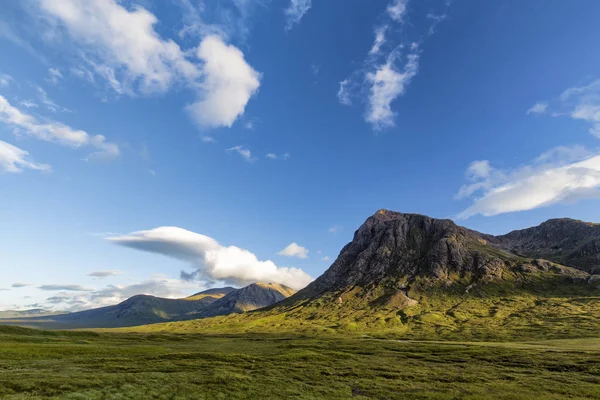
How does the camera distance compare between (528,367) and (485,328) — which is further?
(485,328)

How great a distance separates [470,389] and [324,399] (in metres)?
26.1

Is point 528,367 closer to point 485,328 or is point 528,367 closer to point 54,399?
point 54,399

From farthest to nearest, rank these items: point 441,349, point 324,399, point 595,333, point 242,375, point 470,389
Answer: point 595,333, point 441,349, point 242,375, point 470,389, point 324,399

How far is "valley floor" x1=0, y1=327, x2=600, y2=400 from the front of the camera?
48.3 m

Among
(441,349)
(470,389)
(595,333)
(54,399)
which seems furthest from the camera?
(595,333)

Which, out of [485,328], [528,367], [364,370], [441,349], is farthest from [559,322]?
[364,370]

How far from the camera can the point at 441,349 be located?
10375cm

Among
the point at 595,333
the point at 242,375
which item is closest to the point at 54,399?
the point at 242,375

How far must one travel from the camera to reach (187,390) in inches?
1959

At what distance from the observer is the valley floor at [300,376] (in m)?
48.3

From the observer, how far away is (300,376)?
64.1m

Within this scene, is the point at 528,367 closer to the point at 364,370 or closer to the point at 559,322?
the point at 364,370

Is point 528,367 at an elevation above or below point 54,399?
below

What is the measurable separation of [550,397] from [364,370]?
1379 inches
